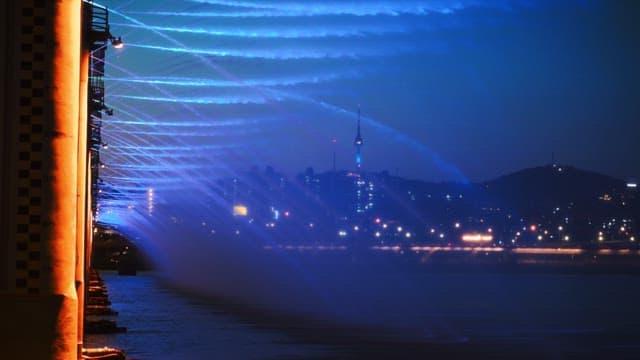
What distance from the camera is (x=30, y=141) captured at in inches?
513

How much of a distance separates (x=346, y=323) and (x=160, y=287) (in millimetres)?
30750

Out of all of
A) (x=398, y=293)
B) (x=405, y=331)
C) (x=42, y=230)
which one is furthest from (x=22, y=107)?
(x=398, y=293)

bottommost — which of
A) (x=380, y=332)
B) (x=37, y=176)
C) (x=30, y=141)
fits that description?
(x=380, y=332)

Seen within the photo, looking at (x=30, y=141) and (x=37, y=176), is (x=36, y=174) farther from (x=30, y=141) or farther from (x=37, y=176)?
(x=30, y=141)

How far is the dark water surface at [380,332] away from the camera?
33125 mm

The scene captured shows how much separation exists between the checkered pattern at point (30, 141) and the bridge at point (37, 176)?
0.01m

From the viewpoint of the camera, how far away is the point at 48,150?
42.8ft

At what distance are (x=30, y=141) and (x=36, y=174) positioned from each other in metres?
0.35

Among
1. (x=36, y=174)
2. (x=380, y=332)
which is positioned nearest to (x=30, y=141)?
(x=36, y=174)

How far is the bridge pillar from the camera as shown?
42.3 ft

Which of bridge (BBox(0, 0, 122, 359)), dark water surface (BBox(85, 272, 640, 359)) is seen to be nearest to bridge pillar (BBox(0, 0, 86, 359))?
bridge (BBox(0, 0, 122, 359))

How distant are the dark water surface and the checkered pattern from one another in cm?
1609

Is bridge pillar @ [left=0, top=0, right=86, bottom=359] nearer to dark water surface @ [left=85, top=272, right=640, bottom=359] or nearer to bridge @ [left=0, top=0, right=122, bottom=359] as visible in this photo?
bridge @ [left=0, top=0, right=122, bottom=359]

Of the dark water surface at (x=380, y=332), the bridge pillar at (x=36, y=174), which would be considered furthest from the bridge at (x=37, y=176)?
the dark water surface at (x=380, y=332)
